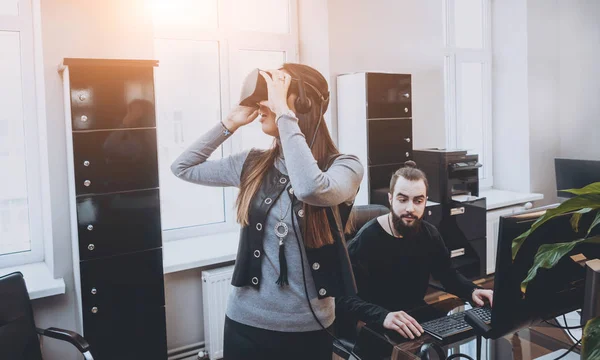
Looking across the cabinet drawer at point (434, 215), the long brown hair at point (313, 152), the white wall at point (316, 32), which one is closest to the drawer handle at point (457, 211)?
the cabinet drawer at point (434, 215)

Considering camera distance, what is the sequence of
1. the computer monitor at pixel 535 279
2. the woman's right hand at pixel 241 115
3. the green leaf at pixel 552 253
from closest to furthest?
the green leaf at pixel 552 253, the computer monitor at pixel 535 279, the woman's right hand at pixel 241 115

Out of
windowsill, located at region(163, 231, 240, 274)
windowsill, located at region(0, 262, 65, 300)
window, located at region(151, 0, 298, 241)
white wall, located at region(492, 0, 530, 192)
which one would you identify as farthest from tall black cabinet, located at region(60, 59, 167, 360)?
white wall, located at region(492, 0, 530, 192)

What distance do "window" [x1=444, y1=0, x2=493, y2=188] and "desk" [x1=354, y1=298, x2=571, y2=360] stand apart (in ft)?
11.6

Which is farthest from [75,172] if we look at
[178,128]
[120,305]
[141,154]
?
[178,128]

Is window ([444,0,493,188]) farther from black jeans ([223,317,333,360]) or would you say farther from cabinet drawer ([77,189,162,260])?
black jeans ([223,317,333,360])

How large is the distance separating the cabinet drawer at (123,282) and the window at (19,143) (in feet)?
2.29

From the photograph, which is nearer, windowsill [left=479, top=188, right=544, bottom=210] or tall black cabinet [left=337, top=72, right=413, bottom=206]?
tall black cabinet [left=337, top=72, right=413, bottom=206]

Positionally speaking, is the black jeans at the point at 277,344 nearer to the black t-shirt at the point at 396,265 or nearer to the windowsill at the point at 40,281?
the black t-shirt at the point at 396,265

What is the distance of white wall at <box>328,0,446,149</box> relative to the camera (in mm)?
3994

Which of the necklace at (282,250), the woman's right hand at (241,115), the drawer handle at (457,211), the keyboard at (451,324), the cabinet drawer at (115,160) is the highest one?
the woman's right hand at (241,115)

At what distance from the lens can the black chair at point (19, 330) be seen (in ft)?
7.29

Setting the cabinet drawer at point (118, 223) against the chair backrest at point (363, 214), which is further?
the chair backrest at point (363, 214)

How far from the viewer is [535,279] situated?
140cm

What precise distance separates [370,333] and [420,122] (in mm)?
3118
